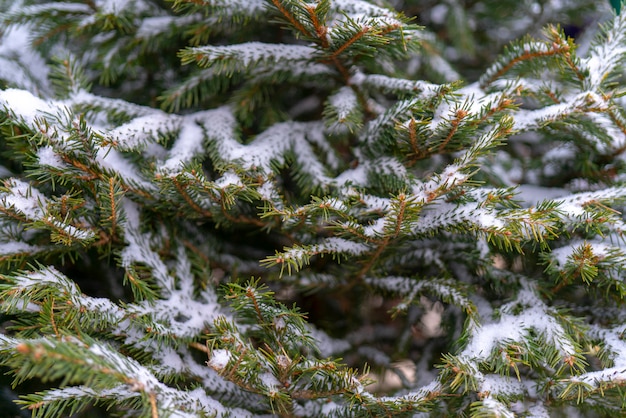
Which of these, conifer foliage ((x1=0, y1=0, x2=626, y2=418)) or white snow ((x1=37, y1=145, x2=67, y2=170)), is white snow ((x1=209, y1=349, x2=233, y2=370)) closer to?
conifer foliage ((x1=0, y1=0, x2=626, y2=418))

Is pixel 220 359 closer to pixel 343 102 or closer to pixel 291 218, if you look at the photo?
pixel 291 218

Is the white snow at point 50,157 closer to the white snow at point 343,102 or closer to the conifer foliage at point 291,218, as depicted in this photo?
the conifer foliage at point 291,218

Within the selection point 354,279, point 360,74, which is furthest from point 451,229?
point 360,74

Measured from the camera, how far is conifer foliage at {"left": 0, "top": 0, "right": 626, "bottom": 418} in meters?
0.73

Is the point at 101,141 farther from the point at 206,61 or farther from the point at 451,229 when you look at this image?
the point at 451,229

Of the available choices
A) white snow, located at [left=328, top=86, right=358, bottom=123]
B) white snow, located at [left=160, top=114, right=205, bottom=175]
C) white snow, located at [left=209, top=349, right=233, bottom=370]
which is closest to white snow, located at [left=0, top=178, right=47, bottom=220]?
white snow, located at [left=160, top=114, right=205, bottom=175]

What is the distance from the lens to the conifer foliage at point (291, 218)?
732 mm

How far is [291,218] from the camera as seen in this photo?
0.79 m

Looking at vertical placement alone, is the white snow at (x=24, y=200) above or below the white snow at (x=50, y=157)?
A: below

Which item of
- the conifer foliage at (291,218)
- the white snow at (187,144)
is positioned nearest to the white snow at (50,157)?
the conifer foliage at (291,218)

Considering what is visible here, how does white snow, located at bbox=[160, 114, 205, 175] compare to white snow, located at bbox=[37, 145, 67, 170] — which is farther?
white snow, located at bbox=[160, 114, 205, 175]

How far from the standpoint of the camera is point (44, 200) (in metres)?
0.78

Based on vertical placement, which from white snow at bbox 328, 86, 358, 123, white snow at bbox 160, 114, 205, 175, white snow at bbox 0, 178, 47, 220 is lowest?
white snow at bbox 0, 178, 47, 220

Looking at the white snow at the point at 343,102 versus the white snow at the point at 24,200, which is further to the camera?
the white snow at the point at 343,102
